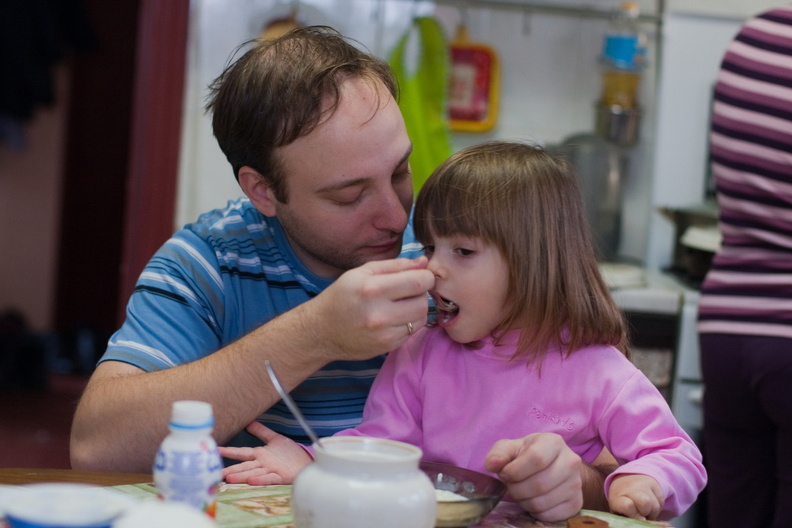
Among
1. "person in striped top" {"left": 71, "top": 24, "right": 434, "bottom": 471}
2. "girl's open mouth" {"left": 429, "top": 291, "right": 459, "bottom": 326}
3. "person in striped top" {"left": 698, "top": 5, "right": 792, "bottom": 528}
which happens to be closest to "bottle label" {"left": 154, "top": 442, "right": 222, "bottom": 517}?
"person in striped top" {"left": 71, "top": 24, "right": 434, "bottom": 471}

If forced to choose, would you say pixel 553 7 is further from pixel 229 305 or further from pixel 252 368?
pixel 252 368

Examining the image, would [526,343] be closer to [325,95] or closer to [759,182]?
[325,95]

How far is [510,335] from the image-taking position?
55.4 inches

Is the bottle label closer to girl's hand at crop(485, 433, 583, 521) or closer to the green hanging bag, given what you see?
girl's hand at crop(485, 433, 583, 521)

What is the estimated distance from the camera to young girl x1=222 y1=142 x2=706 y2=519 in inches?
52.9

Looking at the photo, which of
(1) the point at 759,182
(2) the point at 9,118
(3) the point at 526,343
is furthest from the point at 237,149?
(2) the point at 9,118

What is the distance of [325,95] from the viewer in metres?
1.57

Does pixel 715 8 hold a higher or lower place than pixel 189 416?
higher

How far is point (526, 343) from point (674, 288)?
164cm

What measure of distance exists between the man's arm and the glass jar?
35 cm

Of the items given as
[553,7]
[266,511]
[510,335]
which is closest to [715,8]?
[553,7]

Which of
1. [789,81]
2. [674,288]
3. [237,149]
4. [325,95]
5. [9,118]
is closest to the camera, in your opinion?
[325,95]

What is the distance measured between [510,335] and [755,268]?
91 centimetres

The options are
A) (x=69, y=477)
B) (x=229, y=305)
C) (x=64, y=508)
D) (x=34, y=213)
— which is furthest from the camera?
(x=34, y=213)
